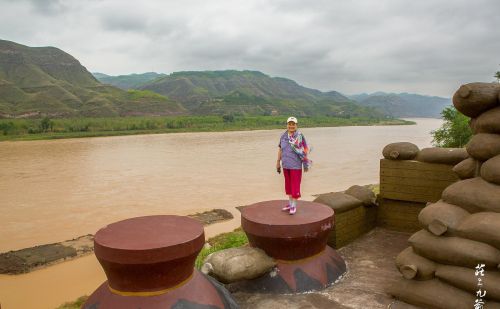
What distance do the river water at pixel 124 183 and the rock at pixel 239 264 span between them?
19.3ft

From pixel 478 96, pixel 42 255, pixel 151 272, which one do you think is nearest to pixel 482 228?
pixel 478 96

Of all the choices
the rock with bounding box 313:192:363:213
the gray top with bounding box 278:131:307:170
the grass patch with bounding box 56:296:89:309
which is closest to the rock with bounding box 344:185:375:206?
the rock with bounding box 313:192:363:213

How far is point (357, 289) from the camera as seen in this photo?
5082 millimetres

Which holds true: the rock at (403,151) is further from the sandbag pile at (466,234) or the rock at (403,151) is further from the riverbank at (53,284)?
the riverbank at (53,284)

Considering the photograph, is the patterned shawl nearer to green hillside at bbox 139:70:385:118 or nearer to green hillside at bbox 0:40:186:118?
green hillside at bbox 0:40:186:118

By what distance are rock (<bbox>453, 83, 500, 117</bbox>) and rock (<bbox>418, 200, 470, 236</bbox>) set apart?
124 cm

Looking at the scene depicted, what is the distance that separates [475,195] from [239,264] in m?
2.88

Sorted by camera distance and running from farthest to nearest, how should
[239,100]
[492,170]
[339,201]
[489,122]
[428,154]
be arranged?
[239,100], [428,154], [339,201], [489,122], [492,170]

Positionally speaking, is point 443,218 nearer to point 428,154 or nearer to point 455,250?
point 455,250

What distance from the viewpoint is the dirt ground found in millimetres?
4664

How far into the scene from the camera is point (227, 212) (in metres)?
16.0

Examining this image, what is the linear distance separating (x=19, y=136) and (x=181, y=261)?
5365 centimetres

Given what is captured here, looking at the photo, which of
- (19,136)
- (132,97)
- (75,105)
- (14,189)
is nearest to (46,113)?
(75,105)

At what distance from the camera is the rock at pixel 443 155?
6.41 meters
